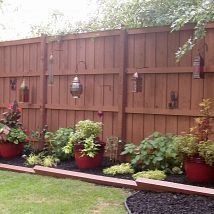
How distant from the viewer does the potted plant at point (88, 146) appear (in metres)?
5.44

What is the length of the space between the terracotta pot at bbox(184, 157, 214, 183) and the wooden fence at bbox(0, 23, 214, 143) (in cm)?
77

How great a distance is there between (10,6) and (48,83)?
378cm

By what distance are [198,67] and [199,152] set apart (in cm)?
111

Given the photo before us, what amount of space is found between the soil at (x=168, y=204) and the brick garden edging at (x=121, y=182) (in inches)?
2.8

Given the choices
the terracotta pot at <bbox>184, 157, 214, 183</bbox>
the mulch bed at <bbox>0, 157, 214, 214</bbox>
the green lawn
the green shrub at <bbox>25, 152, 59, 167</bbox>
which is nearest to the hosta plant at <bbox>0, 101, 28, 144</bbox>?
the green shrub at <bbox>25, 152, 59, 167</bbox>

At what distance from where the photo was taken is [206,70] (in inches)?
197

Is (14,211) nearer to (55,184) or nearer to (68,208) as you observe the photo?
(68,208)

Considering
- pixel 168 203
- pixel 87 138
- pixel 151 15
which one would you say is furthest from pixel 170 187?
pixel 151 15

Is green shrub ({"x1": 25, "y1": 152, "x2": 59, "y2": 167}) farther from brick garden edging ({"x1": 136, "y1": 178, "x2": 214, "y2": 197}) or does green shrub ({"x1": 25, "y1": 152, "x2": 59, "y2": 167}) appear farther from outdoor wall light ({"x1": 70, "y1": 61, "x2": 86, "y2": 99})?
brick garden edging ({"x1": 136, "y1": 178, "x2": 214, "y2": 197})

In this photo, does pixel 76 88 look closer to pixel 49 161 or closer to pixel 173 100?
pixel 49 161

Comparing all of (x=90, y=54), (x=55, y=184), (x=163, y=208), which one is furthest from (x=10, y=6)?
(x=163, y=208)

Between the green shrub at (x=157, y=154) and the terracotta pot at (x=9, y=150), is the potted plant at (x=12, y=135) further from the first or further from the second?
the green shrub at (x=157, y=154)

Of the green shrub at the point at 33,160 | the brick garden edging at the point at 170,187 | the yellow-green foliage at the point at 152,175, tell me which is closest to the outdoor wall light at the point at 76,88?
the green shrub at the point at 33,160

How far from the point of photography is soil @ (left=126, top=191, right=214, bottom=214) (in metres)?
3.66
